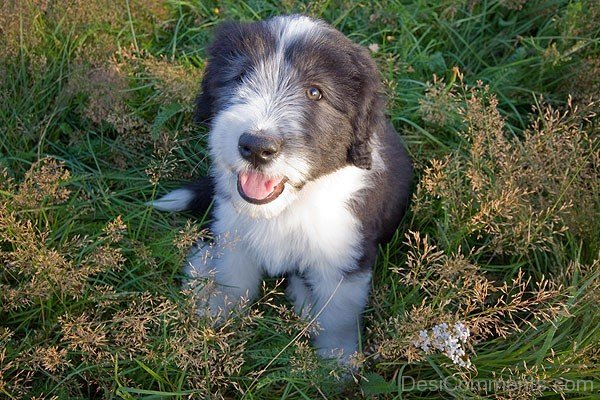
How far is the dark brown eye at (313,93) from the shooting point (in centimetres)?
263

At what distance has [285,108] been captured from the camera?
2543mm

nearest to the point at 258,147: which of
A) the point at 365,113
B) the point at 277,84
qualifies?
the point at 277,84

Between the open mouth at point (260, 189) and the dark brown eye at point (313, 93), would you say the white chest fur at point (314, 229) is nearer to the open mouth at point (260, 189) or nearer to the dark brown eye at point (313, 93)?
the open mouth at point (260, 189)

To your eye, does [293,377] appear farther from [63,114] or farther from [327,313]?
[63,114]

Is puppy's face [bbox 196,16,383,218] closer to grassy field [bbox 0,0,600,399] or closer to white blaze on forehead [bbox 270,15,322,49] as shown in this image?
white blaze on forehead [bbox 270,15,322,49]

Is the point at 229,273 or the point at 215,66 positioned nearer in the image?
the point at 215,66

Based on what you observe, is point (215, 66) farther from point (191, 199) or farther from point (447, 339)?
point (447, 339)

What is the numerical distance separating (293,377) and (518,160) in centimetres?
160

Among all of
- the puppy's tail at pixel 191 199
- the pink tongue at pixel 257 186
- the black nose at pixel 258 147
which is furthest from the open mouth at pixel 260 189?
the puppy's tail at pixel 191 199

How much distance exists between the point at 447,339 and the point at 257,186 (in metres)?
0.96

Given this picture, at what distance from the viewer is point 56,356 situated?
243cm

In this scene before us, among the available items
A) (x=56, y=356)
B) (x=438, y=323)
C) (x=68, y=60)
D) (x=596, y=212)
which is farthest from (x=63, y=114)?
(x=596, y=212)

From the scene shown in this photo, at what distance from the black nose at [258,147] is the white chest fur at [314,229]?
408 millimetres

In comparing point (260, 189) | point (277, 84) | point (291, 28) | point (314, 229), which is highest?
point (291, 28)
